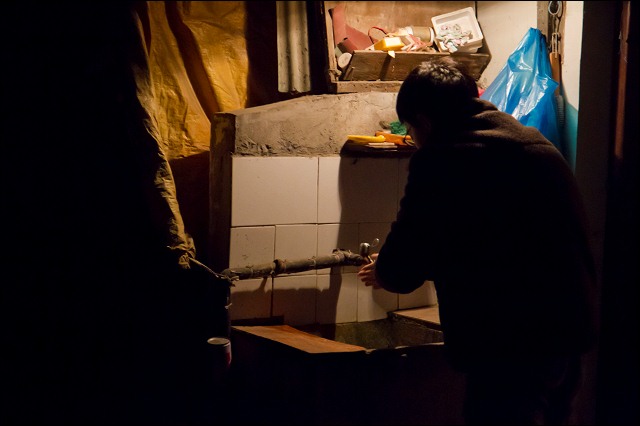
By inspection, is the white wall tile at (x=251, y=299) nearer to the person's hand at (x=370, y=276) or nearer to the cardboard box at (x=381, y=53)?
the person's hand at (x=370, y=276)

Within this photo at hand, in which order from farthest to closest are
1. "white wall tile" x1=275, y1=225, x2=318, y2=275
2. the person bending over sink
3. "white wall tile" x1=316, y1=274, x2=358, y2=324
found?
"white wall tile" x1=316, y1=274, x2=358, y2=324
"white wall tile" x1=275, y1=225, x2=318, y2=275
the person bending over sink

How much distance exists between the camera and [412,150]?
11.6 ft

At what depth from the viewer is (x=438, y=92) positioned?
229 cm

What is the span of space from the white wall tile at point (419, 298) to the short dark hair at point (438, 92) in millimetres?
1627

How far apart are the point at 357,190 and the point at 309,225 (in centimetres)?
34

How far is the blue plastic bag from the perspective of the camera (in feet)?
11.1

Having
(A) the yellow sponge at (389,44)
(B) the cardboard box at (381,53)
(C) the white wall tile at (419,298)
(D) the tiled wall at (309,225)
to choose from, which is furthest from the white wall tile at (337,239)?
(A) the yellow sponge at (389,44)

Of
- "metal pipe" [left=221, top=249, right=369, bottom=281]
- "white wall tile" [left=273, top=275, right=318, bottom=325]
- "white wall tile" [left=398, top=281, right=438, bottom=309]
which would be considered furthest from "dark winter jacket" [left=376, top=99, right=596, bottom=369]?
"white wall tile" [left=398, top=281, right=438, bottom=309]

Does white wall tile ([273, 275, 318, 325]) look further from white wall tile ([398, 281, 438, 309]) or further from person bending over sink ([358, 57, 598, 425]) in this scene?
person bending over sink ([358, 57, 598, 425])

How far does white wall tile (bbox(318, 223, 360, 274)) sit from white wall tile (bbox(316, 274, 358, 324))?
4 cm

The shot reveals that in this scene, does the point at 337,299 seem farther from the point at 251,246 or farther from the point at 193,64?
the point at 193,64

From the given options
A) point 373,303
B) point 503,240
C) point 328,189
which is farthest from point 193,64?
point 503,240

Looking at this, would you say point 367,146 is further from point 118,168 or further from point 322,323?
point 118,168

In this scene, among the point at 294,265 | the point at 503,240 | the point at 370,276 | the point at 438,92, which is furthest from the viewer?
the point at 294,265
